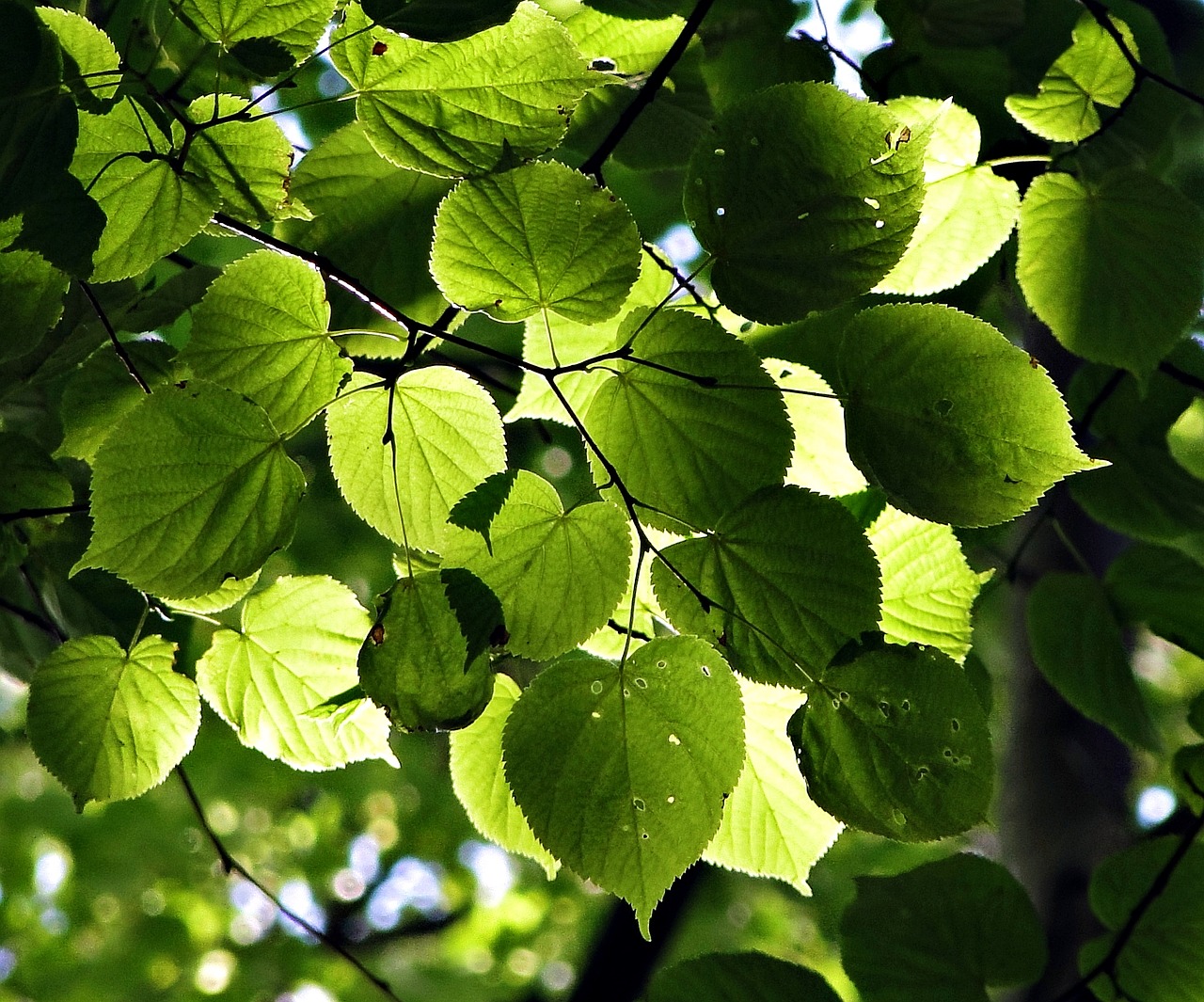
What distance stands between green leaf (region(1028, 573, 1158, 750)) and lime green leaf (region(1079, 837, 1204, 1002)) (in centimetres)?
11

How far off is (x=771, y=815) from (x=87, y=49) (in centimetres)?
62

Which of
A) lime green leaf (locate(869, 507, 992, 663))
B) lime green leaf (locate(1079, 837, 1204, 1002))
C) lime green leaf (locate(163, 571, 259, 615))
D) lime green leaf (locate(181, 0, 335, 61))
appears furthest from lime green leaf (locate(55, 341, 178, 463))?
lime green leaf (locate(1079, 837, 1204, 1002))

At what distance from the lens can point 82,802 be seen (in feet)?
2.22

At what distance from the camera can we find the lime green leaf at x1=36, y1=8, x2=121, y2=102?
1.85ft

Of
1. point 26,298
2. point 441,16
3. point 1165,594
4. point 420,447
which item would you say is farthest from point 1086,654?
point 26,298

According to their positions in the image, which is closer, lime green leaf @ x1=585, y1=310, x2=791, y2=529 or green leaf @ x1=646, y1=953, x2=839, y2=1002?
lime green leaf @ x1=585, y1=310, x2=791, y2=529

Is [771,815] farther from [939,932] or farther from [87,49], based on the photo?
[87,49]

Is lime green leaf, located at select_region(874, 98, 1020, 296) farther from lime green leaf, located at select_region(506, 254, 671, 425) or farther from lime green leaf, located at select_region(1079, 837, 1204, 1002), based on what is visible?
lime green leaf, located at select_region(1079, 837, 1204, 1002)

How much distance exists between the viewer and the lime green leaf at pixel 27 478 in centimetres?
77

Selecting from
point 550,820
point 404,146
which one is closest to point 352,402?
point 404,146

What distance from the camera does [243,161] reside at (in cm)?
59

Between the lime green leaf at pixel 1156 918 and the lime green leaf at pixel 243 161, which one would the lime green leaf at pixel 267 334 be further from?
the lime green leaf at pixel 1156 918

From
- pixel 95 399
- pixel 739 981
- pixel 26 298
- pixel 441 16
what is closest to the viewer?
pixel 441 16

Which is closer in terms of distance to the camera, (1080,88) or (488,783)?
(488,783)
